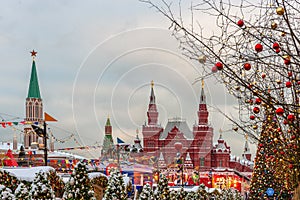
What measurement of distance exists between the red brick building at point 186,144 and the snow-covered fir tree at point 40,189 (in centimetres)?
5631

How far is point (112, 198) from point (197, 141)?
187 feet

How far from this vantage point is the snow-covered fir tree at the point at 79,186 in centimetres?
909

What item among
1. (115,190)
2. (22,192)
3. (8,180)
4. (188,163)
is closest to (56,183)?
(22,192)

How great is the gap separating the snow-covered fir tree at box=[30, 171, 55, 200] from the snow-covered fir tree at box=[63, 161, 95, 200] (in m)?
0.96

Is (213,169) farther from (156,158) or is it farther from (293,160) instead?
(293,160)

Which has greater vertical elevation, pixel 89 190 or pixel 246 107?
pixel 246 107

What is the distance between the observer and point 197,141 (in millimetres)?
67688

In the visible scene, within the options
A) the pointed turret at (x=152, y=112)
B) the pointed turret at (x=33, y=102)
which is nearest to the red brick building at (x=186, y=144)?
the pointed turret at (x=152, y=112)

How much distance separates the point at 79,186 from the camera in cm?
916

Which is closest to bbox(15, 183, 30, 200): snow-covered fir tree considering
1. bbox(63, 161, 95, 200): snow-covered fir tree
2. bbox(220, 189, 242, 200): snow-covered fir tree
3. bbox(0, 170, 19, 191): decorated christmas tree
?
bbox(0, 170, 19, 191): decorated christmas tree

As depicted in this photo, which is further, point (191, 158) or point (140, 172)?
point (191, 158)

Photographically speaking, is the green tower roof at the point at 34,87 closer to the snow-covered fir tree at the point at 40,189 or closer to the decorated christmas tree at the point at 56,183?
the decorated christmas tree at the point at 56,183

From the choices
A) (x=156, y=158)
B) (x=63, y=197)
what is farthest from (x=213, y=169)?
(x=63, y=197)

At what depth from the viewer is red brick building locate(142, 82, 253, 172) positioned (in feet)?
217
